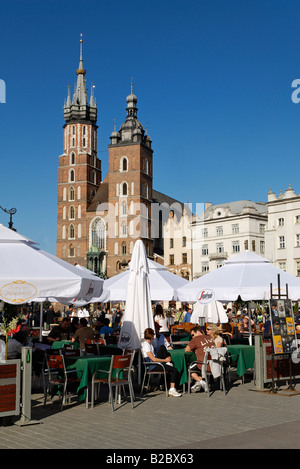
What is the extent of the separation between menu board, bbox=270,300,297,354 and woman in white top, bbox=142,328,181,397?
76.2 inches

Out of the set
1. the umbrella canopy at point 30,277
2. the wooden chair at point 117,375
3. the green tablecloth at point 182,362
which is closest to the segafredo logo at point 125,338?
the green tablecloth at point 182,362

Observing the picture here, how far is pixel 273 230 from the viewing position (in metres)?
57.1

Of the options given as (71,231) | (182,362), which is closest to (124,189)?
(71,231)

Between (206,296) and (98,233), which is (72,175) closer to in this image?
(98,233)

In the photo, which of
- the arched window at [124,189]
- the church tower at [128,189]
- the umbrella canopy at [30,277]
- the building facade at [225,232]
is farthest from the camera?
the arched window at [124,189]

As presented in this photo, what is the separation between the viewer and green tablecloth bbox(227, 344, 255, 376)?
1110 centimetres

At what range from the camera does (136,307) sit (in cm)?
1040

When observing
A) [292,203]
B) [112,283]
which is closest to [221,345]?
[112,283]

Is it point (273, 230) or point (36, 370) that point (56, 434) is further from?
point (273, 230)

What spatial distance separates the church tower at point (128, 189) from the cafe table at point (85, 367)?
6537 cm

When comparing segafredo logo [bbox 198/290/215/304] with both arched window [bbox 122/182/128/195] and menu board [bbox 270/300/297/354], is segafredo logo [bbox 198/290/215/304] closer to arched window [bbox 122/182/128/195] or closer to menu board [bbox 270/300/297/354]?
menu board [bbox 270/300/297/354]

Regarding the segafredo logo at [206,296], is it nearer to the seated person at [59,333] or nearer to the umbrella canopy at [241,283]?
the umbrella canopy at [241,283]

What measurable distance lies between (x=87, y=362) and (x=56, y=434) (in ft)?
→ 6.69

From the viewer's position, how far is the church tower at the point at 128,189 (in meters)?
76.1
